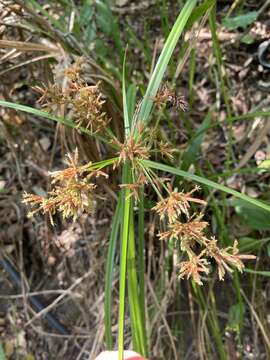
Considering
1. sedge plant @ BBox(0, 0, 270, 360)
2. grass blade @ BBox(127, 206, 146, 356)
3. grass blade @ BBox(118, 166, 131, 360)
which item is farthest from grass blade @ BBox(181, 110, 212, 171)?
grass blade @ BBox(118, 166, 131, 360)

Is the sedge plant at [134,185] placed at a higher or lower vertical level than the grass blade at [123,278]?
higher

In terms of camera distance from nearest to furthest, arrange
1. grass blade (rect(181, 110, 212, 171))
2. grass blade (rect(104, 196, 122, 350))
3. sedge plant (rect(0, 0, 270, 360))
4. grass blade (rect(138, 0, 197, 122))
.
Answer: sedge plant (rect(0, 0, 270, 360)) → grass blade (rect(138, 0, 197, 122)) → grass blade (rect(104, 196, 122, 350)) → grass blade (rect(181, 110, 212, 171))

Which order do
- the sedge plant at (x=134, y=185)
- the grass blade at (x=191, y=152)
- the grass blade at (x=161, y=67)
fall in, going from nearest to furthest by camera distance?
1. the sedge plant at (x=134, y=185)
2. the grass blade at (x=161, y=67)
3. the grass blade at (x=191, y=152)

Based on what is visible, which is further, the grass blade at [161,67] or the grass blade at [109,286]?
the grass blade at [109,286]

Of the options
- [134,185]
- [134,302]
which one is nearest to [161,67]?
[134,185]

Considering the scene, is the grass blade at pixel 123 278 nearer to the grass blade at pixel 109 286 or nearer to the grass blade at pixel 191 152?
the grass blade at pixel 109 286

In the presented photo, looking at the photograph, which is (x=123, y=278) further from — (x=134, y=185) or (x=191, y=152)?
(x=191, y=152)

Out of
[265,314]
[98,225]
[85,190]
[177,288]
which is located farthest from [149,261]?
[85,190]

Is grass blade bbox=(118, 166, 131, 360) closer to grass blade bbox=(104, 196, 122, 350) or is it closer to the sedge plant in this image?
the sedge plant

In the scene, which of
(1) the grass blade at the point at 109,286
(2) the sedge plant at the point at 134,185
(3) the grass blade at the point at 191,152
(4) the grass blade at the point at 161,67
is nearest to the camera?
(2) the sedge plant at the point at 134,185

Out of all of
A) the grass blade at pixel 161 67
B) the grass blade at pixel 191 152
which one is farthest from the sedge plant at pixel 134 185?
the grass blade at pixel 191 152

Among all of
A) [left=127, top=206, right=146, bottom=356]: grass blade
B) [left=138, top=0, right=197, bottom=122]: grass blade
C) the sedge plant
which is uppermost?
[left=138, top=0, right=197, bottom=122]: grass blade
